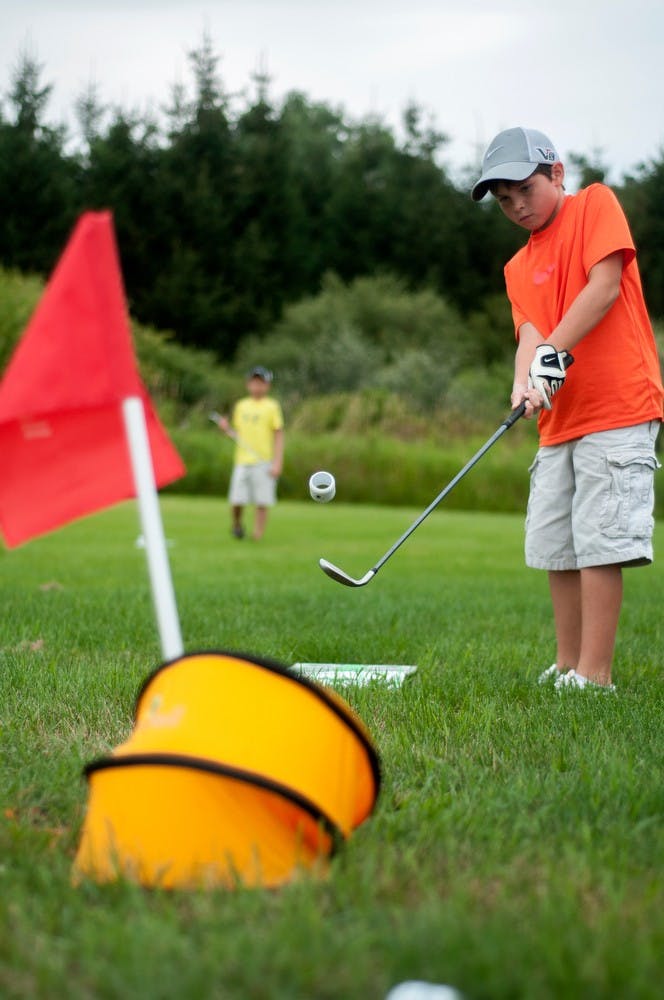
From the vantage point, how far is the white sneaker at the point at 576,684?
3.65 metres

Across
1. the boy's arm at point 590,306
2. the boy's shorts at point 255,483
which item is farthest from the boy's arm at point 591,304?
the boy's shorts at point 255,483

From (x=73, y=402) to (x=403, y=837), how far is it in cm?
105

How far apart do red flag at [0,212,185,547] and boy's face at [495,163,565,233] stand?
6.64ft

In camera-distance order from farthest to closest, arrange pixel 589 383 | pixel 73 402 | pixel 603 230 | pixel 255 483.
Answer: pixel 255 483
pixel 589 383
pixel 603 230
pixel 73 402

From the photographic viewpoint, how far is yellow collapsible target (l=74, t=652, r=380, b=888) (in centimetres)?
190

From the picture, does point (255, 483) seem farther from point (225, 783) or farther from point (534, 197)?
point (225, 783)

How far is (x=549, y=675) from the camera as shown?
12.8 feet

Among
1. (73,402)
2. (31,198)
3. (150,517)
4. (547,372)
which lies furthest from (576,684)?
(31,198)

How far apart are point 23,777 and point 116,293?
3.75 feet

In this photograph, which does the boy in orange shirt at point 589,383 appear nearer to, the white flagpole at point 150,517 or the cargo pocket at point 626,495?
the cargo pocket at point 626,495

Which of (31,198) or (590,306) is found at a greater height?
(31,198)

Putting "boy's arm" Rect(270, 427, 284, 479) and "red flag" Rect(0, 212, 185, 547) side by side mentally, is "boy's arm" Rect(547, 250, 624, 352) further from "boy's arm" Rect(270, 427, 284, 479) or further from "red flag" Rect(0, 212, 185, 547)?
"boy's arm" Rect(270, 427, 284, 479)

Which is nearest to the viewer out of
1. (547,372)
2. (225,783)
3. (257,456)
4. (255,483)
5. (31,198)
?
(225,783)

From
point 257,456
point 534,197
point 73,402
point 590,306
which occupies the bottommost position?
point 257,456
